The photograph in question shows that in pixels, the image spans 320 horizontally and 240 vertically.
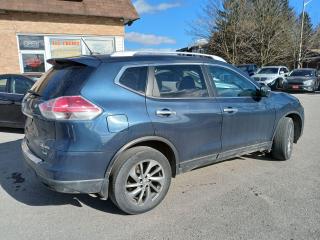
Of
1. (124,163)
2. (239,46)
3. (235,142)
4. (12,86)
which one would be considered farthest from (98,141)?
(239,46)

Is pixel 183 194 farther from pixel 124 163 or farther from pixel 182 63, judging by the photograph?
pixel 182 63

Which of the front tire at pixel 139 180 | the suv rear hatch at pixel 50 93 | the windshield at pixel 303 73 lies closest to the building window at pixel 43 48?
the suv rear hatch at pixel 50 93

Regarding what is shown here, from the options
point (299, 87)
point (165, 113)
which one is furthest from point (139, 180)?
point (299, 87)

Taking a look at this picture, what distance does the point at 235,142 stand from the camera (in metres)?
4.57

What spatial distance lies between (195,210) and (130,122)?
4.19 ft

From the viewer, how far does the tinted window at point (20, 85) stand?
7730mm

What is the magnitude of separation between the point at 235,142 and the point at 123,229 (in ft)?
6.69

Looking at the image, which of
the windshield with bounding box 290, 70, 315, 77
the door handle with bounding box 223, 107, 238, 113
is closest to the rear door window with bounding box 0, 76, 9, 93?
the door handle with bounding box 223, 107, 238, 113

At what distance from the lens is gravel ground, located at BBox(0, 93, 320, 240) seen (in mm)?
3273

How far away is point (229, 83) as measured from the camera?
15.1ft

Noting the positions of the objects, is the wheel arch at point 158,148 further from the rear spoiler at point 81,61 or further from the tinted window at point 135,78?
the rear spoiler at point 81,61

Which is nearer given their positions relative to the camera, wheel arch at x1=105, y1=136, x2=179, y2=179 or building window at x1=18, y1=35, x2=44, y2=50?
wheel arch at x1=105, y1=136, x2=179, y2=179

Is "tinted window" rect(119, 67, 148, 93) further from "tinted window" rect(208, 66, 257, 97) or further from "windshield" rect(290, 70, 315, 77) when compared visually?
"windshield" rect(290, 70, 315, 77)

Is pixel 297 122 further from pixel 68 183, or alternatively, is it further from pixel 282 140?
pixel 68 183
